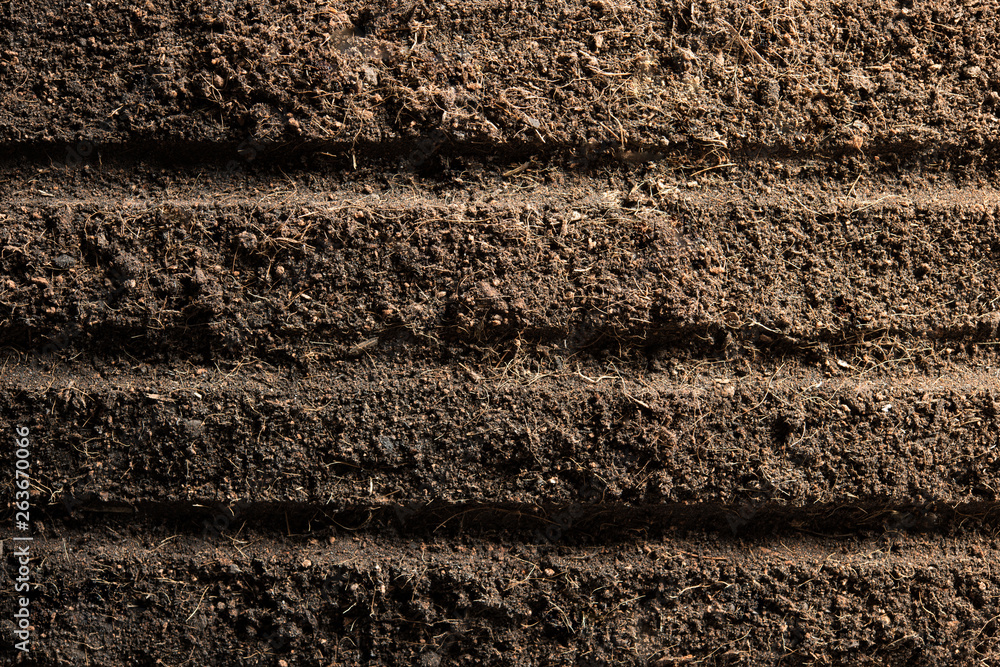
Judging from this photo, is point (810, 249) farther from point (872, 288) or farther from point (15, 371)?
point (15, 371)

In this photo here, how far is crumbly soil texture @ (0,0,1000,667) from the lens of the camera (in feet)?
4.78

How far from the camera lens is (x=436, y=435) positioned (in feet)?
4.81

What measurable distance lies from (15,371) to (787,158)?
5.97 feet

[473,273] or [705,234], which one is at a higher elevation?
[705,234]

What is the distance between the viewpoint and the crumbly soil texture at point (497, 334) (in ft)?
4.78

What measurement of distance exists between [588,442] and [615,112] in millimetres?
751

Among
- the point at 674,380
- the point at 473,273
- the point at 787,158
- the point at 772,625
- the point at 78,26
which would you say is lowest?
the point at 772,625

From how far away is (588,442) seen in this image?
1472 millimetres

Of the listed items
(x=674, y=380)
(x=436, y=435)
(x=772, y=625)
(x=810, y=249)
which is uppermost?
(x=810, y=249)

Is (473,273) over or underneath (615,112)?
underneath

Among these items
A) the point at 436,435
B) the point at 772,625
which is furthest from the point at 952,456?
the point at 436,435

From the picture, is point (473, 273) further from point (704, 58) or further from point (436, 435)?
point (704, 58)

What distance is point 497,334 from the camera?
1.49 metres

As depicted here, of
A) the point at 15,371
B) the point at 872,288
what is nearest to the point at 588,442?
the point at 872,288
